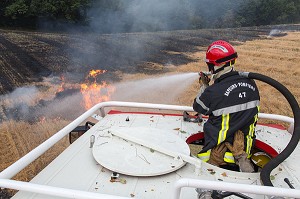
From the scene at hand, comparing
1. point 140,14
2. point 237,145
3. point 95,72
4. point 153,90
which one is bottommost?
point 153,90

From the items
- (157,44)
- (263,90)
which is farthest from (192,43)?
(263,90)

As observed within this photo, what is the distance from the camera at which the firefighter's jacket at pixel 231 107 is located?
288 cm

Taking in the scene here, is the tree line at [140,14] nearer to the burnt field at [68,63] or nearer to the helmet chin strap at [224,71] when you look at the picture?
the burnt field at [68,63]

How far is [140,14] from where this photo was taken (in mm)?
24172

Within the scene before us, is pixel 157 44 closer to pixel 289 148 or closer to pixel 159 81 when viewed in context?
pixel 159 81

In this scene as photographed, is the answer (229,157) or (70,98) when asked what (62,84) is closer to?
(70,98)

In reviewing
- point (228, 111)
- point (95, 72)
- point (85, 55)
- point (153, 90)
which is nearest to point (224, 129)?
point (228, 111)

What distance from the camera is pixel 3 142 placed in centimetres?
568

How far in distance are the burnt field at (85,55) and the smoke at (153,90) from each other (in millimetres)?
1039

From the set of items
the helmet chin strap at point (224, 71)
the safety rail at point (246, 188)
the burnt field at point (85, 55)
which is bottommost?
the burnt field at point (85, 55)

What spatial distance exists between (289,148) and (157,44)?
14991 millimetres

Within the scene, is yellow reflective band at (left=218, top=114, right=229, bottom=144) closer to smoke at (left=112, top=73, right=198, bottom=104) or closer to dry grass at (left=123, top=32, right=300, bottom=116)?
smoke at (left=112, top=73, right=198, bottom=104)

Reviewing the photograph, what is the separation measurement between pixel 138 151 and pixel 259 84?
7.84 m

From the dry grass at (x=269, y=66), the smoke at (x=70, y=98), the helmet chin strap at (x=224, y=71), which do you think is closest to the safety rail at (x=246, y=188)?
the helmet chin strap at (x=224, y=71)
